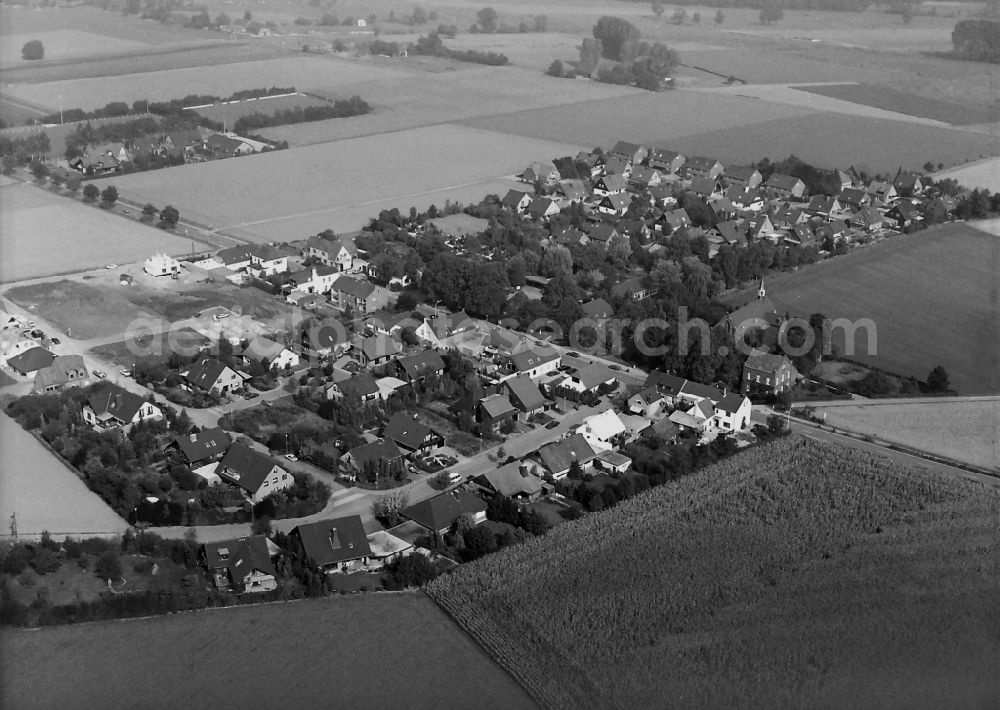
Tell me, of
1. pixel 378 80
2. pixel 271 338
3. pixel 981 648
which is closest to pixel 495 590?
pixel 981 648

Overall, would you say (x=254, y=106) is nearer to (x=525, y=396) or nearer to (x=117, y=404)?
(x=117, y=404)

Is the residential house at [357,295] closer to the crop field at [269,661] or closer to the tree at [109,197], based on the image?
the tree at [109,197]

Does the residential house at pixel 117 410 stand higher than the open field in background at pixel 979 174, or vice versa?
the open field in background at pixel 979 174

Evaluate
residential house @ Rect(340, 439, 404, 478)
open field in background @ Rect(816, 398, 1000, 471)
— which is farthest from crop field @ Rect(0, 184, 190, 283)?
open field in background @ Rect(816, 398, 1000, 471)

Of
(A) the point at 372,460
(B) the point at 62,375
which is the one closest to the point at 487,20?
(B) the point at 62,375

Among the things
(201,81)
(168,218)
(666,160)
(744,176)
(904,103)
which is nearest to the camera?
(168,218)

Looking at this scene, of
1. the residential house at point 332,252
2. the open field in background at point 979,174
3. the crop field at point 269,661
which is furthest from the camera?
the open field in background at point 979,174

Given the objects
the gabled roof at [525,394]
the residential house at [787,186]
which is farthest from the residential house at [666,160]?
the gabled roof at [525,394]

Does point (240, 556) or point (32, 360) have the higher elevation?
point (32, 360)
